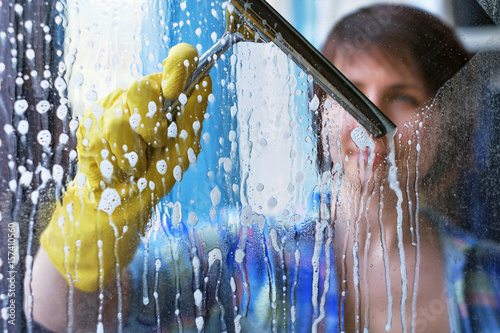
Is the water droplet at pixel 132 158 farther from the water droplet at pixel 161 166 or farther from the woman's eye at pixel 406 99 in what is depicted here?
the woman's eye at pixel 406 99

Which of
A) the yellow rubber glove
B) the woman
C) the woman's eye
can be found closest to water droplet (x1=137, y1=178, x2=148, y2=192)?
the yellow rubber glove

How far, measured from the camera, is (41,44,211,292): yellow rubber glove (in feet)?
1.58

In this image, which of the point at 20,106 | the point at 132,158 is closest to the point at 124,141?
the point at 132,158

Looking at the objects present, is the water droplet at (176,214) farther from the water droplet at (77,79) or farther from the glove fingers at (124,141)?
the water droplet at (77,79)

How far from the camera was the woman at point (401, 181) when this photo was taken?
0.56 m

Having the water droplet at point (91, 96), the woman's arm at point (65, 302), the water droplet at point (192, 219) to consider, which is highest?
the water droplet at point (91, 96)

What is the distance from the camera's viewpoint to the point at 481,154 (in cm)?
60

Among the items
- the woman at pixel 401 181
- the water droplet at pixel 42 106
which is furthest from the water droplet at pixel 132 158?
the woman at pixel 401 181

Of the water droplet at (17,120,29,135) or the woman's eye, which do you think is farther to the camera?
the woman's eye

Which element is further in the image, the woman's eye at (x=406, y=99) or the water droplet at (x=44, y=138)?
the woman's eye at (x=406, y=99)

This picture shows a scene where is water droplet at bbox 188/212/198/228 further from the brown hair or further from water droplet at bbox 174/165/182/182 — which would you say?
the brown hair

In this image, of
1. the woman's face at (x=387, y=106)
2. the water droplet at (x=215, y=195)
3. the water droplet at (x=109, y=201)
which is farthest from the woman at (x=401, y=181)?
the water droplet at (x=109, y=201)

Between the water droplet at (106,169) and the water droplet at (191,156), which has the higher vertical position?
the water droplet at (191,156)

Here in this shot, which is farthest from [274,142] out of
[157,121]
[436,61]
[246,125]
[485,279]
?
[485,279]
